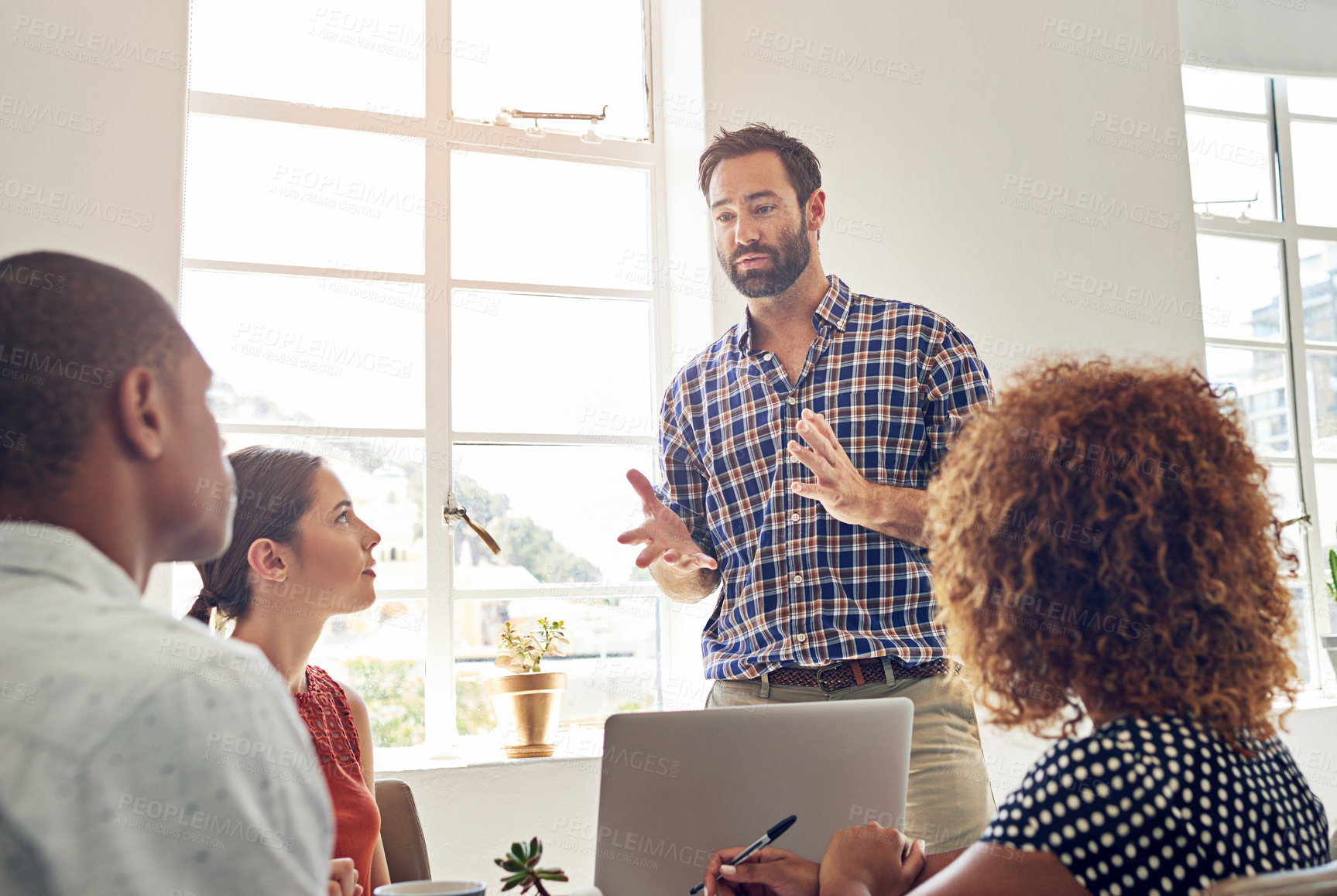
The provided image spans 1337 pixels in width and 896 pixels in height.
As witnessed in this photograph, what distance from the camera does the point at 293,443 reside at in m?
2.87

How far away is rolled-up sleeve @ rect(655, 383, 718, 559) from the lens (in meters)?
2.35

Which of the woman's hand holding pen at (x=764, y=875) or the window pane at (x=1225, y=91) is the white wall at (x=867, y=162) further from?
the woman's hand holding pen at (x=764, y=875)

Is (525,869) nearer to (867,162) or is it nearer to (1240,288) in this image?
(867,162)

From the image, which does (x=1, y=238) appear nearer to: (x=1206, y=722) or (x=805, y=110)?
(x=805, y=110)

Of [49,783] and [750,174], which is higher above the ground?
[750,174]

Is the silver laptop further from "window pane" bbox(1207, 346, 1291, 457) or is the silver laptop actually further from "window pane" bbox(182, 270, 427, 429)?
"window pane" bbox(1207, 346, 1291, 457)

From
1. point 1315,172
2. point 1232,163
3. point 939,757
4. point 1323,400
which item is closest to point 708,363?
point 939,757

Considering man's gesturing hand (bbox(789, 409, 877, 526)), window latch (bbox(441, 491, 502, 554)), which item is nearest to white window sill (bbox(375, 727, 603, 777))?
window latch (bbox(441, 491, 502, 554))

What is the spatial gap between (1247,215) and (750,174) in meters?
2.87

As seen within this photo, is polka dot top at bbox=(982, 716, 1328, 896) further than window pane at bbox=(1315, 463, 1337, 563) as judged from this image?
No

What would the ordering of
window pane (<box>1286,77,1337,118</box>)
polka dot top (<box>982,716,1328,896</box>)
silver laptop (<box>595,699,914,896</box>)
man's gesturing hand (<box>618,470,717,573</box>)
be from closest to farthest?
polka dot top (<box>982,716,1328,896</box>) < silver laptop (<box>595,699,914,896</box>) < man's gesturing hand (<box>618,470,717,573</box>) < window pane (<box>1286,77,1337,118</box>)

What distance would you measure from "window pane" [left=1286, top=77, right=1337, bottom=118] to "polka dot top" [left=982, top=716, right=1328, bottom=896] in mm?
4249

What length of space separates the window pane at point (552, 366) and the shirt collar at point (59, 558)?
2.32 m

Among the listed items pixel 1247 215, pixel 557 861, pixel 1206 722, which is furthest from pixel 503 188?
pixel 1247 215
